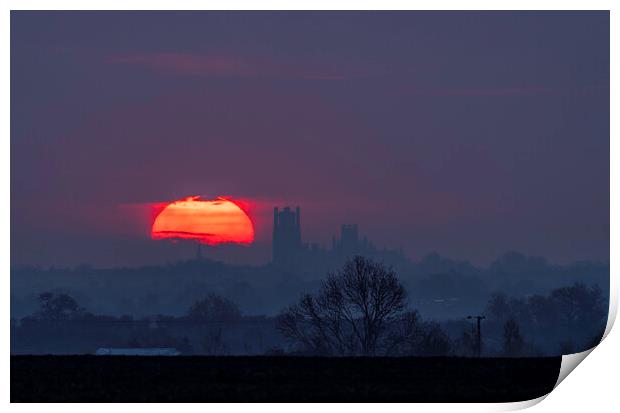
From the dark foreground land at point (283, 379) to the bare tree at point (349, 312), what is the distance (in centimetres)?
2087

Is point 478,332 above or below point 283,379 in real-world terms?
above

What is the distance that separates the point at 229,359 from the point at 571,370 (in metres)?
3.59

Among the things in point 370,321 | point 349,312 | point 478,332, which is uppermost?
point 349,312

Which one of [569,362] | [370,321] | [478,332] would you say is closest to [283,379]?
[569,362]

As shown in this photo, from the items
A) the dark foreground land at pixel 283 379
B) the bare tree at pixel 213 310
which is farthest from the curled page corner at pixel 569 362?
the bare tree at pixel 213 310

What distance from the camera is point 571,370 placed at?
12.1 metres

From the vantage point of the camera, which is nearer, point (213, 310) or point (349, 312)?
point (213, 310)

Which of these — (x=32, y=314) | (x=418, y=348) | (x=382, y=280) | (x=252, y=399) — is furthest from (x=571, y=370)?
(x=382, y=280)

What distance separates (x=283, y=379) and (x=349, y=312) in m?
27.3

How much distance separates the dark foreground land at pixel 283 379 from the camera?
1184cm

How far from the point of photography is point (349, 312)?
3941cm

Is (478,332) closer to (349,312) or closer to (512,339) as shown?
(512,339)

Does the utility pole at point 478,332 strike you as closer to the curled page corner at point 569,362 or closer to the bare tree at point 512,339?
the bare tree at point 512,339
